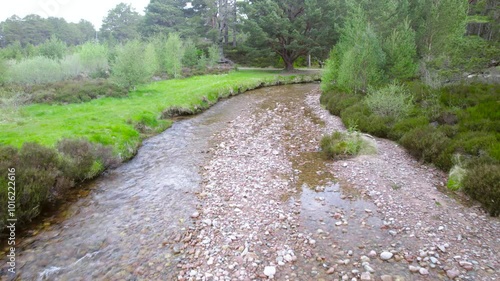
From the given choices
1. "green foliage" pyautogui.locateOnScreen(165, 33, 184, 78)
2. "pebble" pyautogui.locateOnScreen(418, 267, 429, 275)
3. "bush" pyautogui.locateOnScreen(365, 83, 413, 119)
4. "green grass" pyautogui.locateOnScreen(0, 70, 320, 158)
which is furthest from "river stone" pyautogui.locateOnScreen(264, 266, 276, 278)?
"green foliage" pyautogui.locateOnScreen(165, 33, 184, 78)

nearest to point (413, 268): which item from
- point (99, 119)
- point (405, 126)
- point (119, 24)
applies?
point (405, 126)

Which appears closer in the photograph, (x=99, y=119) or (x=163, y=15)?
(x=99, y=119)

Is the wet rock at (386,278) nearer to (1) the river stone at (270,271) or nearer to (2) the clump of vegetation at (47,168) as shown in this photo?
(1) the river stone at (270,271)

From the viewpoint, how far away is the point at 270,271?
643 centimetres

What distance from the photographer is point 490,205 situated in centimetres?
805

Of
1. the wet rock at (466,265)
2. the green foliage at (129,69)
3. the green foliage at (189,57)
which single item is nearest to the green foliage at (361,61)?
the wet rock at (466,265)

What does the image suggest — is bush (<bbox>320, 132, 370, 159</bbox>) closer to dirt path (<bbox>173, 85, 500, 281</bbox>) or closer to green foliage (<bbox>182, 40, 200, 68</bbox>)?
dirt path (<bbox>173, 85, 500, 281</bbox>)

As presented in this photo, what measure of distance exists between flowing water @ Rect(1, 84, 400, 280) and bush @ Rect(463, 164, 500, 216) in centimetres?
315

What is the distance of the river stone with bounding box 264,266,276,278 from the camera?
250 inches

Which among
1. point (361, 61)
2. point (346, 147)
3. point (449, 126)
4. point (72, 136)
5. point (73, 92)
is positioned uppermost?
point (361, 61)

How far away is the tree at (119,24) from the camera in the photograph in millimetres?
90688

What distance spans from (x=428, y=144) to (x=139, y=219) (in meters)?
11.8

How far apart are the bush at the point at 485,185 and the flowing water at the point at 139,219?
3.15 metres

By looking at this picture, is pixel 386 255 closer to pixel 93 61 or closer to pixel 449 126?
pixel 449 126
